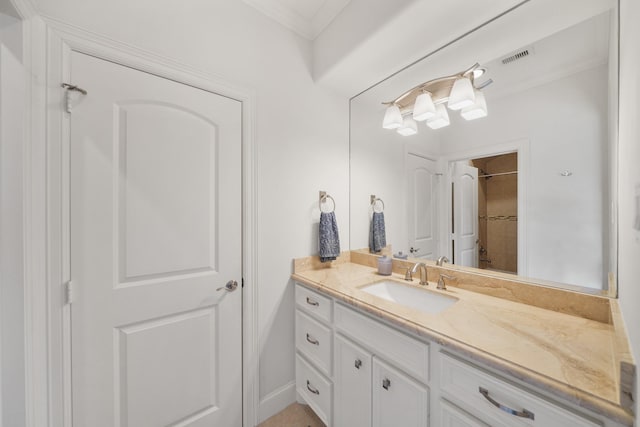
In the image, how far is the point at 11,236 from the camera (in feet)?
2.74

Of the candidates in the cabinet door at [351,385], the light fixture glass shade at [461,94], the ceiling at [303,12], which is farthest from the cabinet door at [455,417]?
the ceiling at [303,12]

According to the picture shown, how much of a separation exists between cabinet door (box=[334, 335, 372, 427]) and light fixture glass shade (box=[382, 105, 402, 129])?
4.65ft

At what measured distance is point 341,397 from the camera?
1.24 metres

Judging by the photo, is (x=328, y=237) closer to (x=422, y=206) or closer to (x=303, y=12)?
(x=422, y=206)

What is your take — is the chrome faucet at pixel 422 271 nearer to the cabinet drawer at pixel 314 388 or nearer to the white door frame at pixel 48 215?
the cabinet drawer at pixel 314 388

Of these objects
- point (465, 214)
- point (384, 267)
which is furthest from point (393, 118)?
point (384, 267)

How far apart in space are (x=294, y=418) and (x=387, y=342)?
1010 mm

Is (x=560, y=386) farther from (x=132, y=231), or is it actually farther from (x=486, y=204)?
(x=132, y=231)

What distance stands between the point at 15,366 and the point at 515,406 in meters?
1.64

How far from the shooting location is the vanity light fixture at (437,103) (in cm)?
128

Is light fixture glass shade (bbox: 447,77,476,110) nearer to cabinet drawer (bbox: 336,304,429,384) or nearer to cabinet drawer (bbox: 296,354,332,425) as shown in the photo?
cabinet drawer (bbox: 336,304,429,384)

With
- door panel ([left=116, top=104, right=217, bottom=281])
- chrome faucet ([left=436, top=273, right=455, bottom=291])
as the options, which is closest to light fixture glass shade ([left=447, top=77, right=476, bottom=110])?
chrome faucet ([left=436, top=273, right=455, bottom=291])

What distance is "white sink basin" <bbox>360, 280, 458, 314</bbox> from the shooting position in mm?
1248

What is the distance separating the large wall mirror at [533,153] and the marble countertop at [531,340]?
0.21m
